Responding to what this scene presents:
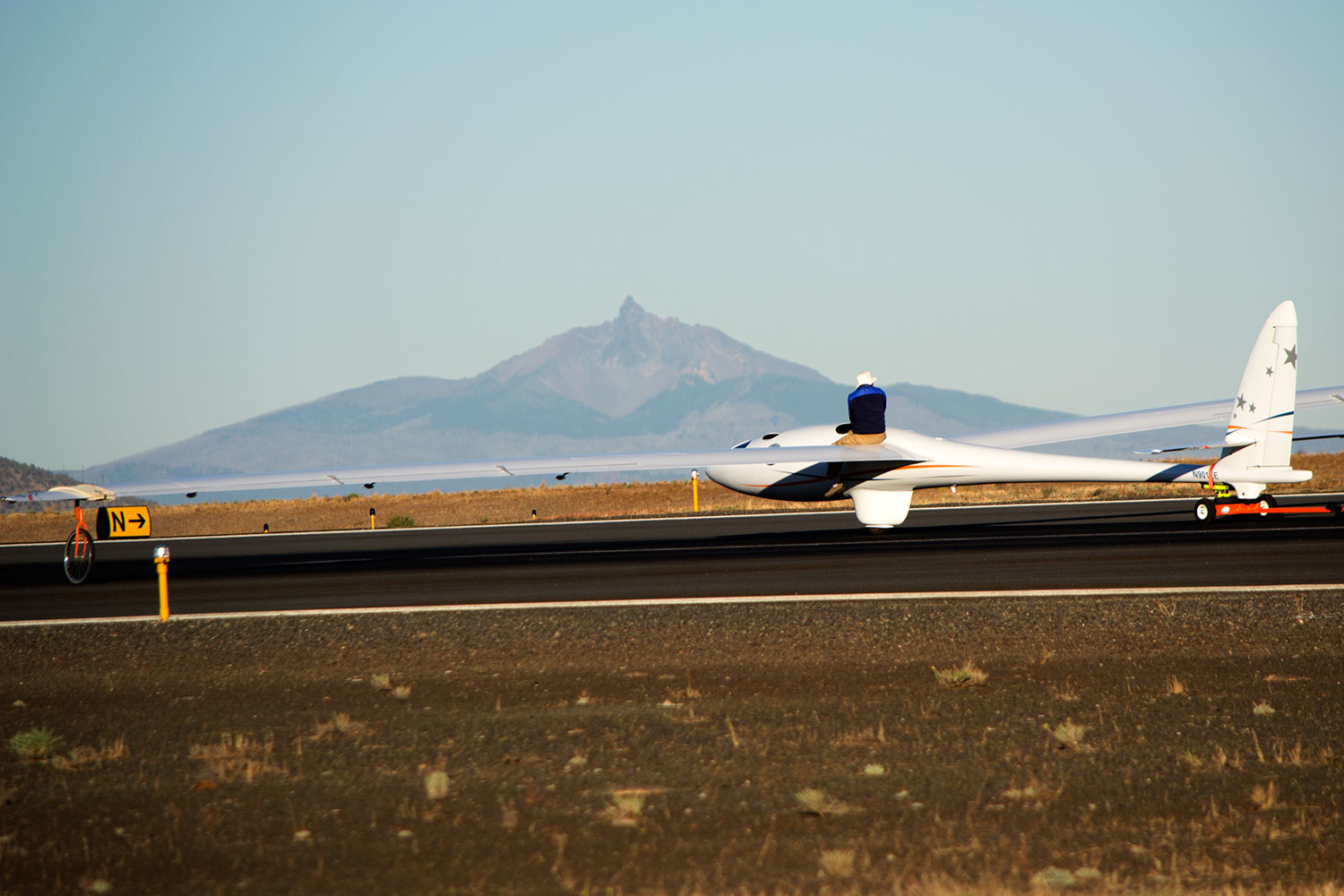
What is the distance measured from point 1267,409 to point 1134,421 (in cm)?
404

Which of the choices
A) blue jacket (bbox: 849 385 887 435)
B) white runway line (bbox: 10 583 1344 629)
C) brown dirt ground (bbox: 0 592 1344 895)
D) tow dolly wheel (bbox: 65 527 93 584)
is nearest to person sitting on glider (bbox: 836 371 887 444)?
blue jacket (bbox: 849 385 887 435)

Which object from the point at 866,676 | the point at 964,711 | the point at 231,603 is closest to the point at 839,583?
the point at 866,676

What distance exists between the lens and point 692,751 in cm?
1005

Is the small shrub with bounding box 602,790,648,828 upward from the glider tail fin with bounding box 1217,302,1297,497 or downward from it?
downward

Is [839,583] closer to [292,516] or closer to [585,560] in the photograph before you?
[585,560]

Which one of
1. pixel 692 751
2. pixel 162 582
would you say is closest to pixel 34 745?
pixel 692 751

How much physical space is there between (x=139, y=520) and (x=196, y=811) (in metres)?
14.1

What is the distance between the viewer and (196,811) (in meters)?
8.67

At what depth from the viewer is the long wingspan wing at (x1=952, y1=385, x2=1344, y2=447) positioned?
91.0 feet

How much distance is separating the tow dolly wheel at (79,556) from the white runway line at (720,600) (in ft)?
19.1

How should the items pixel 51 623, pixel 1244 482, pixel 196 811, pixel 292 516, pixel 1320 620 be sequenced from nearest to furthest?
pixel 196 811 → pixel 1320 620 → pixel 51 623 → pixel 1244 482 → pixel 292 516

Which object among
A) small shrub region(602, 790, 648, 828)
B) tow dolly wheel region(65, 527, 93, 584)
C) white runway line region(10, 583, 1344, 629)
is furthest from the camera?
tow dolly wheel region(65, 527, 93, 584)

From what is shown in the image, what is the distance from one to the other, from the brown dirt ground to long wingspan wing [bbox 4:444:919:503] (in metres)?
5.33

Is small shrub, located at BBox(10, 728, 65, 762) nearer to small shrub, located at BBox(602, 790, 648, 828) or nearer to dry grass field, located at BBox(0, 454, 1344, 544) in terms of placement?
small shrub, located at BBox(602, 790, 648, 828)
